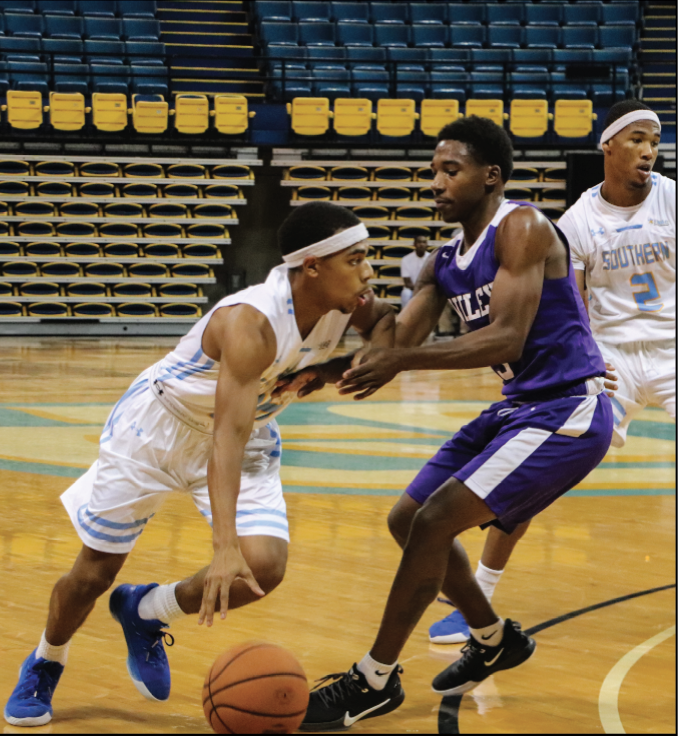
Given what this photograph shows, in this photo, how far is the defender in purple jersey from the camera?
123 inches

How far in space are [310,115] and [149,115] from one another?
9.24 ft

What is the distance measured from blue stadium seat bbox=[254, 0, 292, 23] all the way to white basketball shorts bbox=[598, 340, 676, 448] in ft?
54.6

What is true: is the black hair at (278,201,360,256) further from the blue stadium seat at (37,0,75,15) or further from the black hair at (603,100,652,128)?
the blue stadium seat at (37,0,75,15)

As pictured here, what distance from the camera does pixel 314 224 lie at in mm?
3000

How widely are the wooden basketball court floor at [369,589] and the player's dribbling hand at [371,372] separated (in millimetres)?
1108

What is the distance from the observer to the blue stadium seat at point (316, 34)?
19328mm

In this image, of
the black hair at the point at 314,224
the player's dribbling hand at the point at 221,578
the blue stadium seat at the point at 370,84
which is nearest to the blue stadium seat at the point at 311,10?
→ the blue stadium seat at the point at 370,84

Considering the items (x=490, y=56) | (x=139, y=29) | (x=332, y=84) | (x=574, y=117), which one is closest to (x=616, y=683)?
(x=574, y=117)

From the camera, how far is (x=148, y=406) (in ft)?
10.9

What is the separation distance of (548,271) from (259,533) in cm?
126

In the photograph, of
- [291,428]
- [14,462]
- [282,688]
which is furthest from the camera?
[291,428]

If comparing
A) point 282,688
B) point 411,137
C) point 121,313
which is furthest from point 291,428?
point 411,137

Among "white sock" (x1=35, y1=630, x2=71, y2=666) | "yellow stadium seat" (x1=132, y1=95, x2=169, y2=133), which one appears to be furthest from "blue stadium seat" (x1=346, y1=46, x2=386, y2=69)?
"white sock" (x1=35, y1=630, x2=71, y2=666)

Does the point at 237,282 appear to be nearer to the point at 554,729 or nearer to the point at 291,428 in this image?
the point at 291,428
